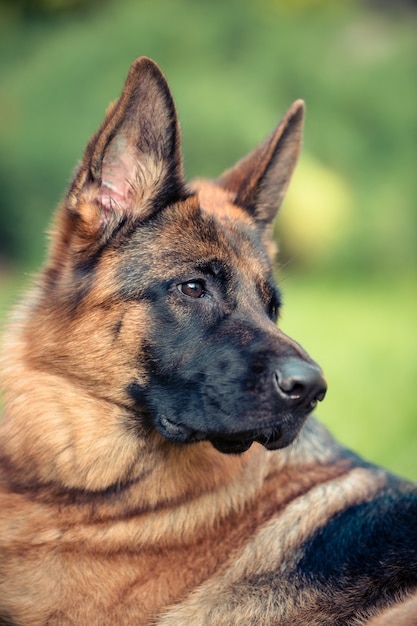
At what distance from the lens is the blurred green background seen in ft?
42.7

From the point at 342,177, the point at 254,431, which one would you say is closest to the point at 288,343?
the point at 254,431

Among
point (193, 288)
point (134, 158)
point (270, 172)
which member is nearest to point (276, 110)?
point (270, 172)

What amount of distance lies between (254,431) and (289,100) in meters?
12.4

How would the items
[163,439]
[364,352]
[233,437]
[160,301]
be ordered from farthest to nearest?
[364,352] → [163,439] → [160,301] → [233,437]

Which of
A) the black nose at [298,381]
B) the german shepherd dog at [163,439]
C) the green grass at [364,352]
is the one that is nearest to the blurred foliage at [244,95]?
the green grass at [364,352]

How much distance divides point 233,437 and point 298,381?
1.36 feet

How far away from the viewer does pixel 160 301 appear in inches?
134

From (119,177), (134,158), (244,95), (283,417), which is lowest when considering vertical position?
(283,417)

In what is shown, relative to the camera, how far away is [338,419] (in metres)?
7.61

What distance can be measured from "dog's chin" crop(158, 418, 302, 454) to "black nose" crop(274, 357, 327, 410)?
16 cm

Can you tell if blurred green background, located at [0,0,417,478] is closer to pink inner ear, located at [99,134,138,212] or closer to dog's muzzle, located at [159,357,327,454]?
pink inner ear, located at [99,134,138,212]

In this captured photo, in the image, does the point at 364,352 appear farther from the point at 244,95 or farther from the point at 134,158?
the point at 134,158

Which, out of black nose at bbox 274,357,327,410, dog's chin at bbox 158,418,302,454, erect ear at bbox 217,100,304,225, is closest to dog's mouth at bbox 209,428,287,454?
dog's chin at bbox 158,418,302,454

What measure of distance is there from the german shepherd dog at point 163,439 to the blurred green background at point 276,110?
26.1 feet
